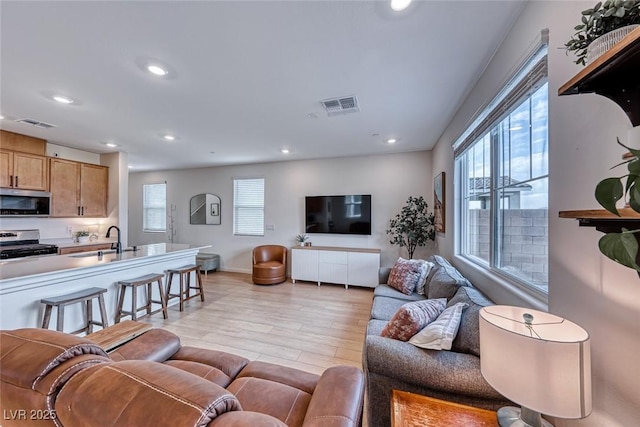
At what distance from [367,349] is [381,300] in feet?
4.13

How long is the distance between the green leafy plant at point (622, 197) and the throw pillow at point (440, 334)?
1094mm

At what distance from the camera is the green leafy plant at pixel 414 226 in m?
4.31

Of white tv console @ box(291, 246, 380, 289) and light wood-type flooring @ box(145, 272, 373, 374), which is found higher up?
white tv console @ box(291, 246, 380, 289)

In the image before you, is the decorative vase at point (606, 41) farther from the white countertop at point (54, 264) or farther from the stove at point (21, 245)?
the stove at point (21, 245)

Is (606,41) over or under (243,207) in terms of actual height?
over

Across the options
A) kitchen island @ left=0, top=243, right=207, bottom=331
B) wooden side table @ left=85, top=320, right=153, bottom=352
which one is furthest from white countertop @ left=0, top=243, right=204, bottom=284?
wooden side table @ left=85, top=320, right=153, bottom=352

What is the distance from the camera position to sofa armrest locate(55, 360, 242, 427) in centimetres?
56

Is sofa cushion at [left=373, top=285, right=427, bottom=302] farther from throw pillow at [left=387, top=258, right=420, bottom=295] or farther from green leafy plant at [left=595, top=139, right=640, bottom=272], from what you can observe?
→ green leafy plant at [left=595, top=139, right=640, bottom=272]

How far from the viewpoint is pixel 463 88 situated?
2.37m

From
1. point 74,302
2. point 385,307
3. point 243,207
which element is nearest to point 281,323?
point 385,307

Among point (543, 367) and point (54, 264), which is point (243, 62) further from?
point (54, 264)

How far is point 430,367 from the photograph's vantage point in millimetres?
1324

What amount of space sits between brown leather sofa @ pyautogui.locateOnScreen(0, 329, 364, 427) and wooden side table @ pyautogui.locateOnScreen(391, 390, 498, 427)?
19 centimetres

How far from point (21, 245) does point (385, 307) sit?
5375 millimetres
